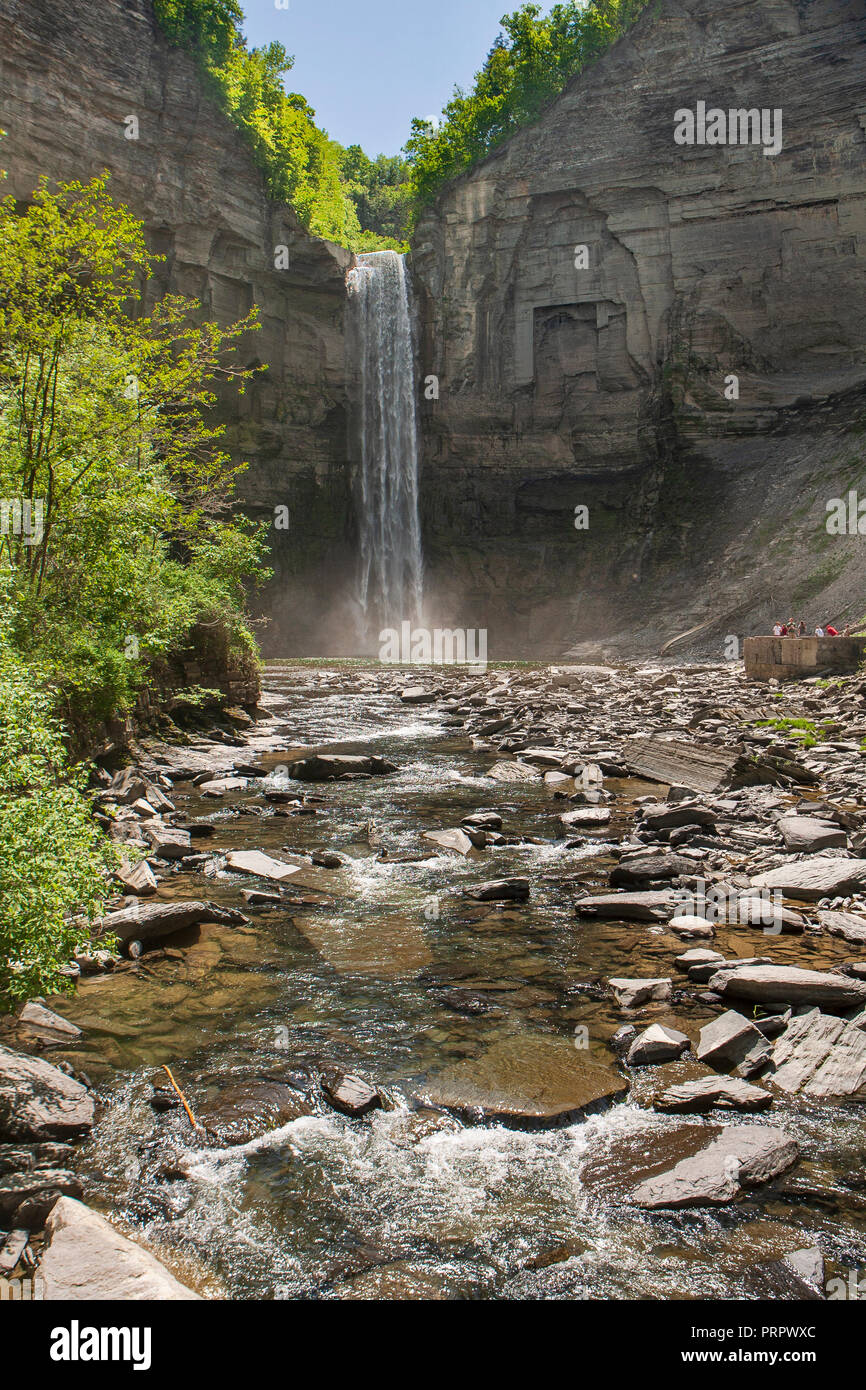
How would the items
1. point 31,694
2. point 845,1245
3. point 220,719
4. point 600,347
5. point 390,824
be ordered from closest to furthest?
point 845,1245
point 31,694
point 390,824
point 220,719
point 600,347

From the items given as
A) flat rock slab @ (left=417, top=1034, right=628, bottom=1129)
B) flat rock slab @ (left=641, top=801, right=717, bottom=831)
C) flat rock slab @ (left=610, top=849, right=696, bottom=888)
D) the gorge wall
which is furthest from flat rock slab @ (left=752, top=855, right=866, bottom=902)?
the gorge wall

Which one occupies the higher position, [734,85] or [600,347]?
[734,85]

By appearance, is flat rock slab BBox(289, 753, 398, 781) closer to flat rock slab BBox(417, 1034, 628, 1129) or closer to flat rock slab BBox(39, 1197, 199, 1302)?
flat rock slab BBox(417, 1034, 628, 1129)

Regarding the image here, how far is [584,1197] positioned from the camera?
3.37 m

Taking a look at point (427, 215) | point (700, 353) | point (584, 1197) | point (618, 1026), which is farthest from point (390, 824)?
point (427, 215)

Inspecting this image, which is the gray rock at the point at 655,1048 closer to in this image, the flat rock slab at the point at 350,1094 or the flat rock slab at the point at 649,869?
the flat rock slab at the point at 350,1094

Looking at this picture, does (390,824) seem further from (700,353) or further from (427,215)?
(427,215)

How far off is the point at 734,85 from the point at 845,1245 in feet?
161

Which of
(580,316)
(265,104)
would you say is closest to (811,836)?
(580,316)

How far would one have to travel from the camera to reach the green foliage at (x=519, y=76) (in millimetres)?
43031

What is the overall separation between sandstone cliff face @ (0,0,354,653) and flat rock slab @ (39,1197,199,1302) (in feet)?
129

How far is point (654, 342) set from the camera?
40188 millimetres

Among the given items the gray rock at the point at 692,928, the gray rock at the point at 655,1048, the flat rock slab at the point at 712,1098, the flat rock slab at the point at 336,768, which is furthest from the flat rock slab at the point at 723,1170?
the flat rock slab at the point at 336,768

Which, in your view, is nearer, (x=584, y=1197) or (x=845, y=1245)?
(x=845, y=1245)
